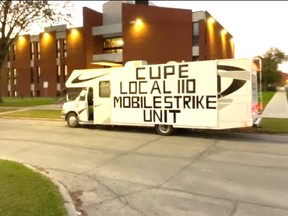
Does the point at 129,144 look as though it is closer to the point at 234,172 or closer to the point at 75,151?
the point at 75,151

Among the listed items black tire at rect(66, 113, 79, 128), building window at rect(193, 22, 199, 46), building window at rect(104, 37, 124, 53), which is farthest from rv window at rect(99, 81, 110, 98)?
building window at rect(104, 37, 124, 53)

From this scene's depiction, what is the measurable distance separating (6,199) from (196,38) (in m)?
40.2

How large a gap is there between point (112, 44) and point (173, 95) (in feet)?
127

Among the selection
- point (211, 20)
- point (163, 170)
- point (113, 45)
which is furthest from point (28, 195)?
point (113, 45)

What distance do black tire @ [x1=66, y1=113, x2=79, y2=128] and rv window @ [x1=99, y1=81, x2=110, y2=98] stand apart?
84.1 inches

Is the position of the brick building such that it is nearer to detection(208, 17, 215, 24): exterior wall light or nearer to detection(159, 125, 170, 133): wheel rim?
detection(208, 17, 215, 24): exterior wall light

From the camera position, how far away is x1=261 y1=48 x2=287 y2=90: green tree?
80.5 meters

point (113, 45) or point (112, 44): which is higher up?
point (112, 44)

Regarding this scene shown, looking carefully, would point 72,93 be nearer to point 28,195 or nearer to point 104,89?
point 104,89

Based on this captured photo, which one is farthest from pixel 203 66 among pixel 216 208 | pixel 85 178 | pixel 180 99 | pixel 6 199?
pixel 6 199

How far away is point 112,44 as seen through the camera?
5162 cm

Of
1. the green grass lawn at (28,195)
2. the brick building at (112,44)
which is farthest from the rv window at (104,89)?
the brick building at (112,44)

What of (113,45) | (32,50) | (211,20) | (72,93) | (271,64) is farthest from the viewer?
(271,64)

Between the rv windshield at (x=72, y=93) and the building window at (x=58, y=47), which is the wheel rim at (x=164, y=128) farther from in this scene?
the building window at (x=58, y=47)
